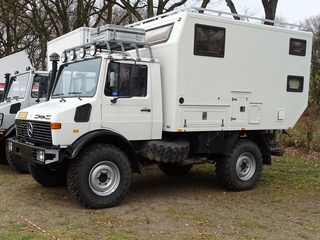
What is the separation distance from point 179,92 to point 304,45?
3350 millimetres

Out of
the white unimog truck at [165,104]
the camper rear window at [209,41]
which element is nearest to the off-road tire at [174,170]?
the white unimog truck at [165,104]

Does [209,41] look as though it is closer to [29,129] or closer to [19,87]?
[29,129]

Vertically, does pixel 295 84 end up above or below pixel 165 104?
above

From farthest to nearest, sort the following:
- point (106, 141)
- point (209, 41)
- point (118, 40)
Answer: point (209, 41), point (118, 40), point (106, 141)

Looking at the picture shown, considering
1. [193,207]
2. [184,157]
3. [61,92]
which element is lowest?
[193,207]

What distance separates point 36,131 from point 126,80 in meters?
1.73

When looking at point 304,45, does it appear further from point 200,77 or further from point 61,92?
point 61,92

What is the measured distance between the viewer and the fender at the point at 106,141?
6.05 metres

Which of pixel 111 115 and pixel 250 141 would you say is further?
pixel 250 141

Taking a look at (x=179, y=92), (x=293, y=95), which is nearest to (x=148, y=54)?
(x=179, y=92)

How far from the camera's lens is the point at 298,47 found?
8375 mm

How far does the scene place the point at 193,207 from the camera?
659 centimetres

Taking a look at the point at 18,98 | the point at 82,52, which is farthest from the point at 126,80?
the point at 18,98

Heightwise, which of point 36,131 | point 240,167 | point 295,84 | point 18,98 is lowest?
point 240,167
